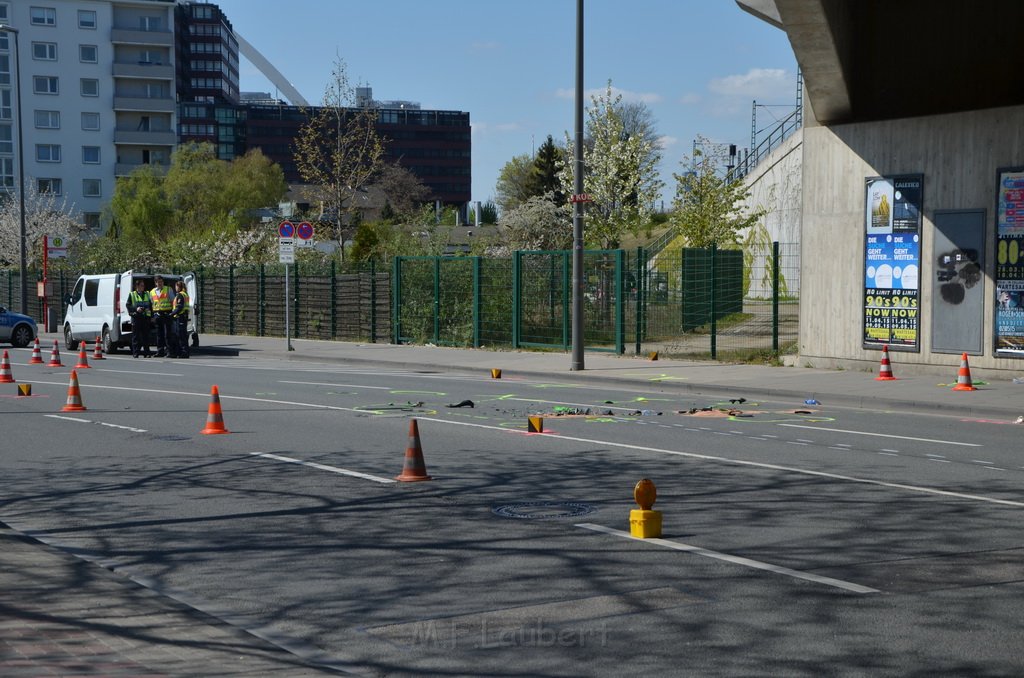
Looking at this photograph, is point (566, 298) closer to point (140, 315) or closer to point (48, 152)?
point (140, 315)

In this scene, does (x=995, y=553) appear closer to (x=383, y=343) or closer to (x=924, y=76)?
(x=924, y=76)

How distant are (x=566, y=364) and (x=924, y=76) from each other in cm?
851

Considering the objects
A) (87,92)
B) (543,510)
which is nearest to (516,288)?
(543,510)

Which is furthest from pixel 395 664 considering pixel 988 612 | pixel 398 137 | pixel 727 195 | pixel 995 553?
pixel 398 137

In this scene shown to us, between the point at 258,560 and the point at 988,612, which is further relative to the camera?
the point at 258,560

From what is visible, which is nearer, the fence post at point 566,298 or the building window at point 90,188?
the fence post at point 566,298

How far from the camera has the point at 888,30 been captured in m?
20.2

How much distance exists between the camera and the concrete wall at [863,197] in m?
19.2

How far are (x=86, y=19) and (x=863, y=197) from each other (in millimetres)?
92513

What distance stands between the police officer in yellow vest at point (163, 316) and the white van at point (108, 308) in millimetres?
646

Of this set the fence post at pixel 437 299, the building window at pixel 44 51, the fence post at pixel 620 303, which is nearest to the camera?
the fence post at pixel 620 303

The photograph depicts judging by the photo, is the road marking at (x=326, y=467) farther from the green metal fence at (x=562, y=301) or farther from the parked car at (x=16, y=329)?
the parked car at (x=16, y=329)

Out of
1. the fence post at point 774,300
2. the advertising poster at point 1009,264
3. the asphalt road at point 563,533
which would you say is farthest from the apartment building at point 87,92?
the asphalt road at point 563,533

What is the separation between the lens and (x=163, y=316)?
28766 millimetres
